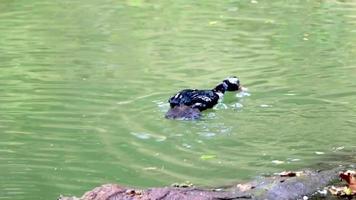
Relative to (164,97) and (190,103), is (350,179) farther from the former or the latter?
(164,97)

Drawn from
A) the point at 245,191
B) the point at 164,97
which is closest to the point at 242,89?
the point at 164,97

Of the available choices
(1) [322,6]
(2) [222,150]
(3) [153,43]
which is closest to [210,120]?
(2) [222,150]

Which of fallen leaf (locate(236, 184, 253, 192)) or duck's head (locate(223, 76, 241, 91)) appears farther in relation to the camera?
duck's head (locate(223, 76, 241, 91))

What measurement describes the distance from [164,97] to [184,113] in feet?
2.69

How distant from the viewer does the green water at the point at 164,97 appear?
226 inches

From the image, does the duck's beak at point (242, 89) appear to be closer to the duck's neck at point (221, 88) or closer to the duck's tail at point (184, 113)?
the duck's neck at point (221, 88)

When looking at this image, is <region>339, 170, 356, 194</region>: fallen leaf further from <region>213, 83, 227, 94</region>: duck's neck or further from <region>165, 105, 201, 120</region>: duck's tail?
<region>213, 83, 227, 94</region>: duck's neck

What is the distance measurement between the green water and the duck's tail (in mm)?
94

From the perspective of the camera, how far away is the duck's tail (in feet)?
22.3

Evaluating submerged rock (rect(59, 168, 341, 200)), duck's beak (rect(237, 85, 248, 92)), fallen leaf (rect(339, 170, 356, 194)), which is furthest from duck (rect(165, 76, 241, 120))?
fallen leaf (rect(339, 170, 356, 194))

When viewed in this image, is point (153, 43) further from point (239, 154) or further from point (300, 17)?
point (239, 154)

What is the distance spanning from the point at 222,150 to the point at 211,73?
107 inches

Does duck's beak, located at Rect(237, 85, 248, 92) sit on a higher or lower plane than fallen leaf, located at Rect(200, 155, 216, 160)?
higher

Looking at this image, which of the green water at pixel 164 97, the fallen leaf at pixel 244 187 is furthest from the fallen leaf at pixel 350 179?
the green water at pixel 164 97
